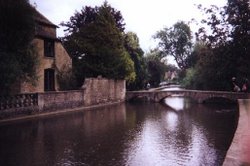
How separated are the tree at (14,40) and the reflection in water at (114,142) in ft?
9.96

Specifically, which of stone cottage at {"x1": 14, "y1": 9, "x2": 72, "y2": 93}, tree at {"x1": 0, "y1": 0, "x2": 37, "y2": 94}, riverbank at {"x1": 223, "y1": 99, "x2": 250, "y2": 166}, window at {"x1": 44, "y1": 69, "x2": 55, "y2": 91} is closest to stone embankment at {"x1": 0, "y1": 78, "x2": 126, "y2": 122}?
tree at {"x1": 0, "y1": 0, "x2": 37, "y2": 94}

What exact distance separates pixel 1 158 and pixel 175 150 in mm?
6595

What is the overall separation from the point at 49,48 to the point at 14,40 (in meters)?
8.40

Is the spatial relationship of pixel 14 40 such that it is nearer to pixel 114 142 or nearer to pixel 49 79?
pixel 49 79

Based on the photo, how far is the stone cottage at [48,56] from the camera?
26703 mm

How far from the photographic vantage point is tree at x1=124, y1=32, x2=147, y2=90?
152 ft

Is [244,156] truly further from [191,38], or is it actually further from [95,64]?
[191,38]

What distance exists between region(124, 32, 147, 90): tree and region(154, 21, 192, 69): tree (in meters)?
17.4

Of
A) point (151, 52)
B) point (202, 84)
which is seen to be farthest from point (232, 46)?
point (151, 52)

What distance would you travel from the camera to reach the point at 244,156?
6.97 meters

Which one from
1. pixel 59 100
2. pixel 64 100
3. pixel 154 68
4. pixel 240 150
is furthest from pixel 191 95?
pixel 240 150

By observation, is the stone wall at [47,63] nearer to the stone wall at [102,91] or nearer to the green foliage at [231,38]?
the stone wall at [102,91]

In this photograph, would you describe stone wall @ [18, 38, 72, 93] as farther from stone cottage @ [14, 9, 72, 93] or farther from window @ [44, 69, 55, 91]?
window @ [44, 69, 55, 91]

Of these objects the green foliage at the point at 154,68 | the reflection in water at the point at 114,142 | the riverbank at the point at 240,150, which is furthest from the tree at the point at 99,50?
the green foliage at the point at 154,68
